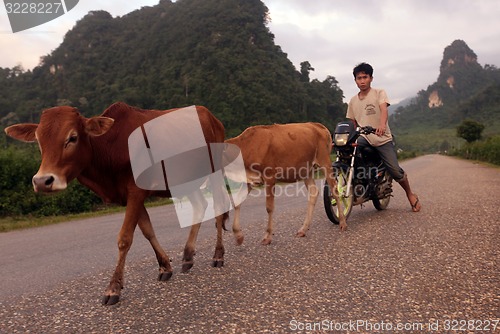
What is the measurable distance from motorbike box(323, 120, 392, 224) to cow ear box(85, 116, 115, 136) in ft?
13.0

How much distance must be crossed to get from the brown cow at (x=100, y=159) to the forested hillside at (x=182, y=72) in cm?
4696

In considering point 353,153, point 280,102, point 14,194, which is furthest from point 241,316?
point 280,102

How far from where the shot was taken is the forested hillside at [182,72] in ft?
207

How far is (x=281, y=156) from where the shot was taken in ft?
18.5

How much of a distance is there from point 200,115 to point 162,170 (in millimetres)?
937

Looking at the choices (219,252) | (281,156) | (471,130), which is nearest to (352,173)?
(281,156)

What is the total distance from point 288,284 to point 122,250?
1.59m

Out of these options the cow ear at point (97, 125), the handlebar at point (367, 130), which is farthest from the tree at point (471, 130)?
the cow ear at point (97, 125)

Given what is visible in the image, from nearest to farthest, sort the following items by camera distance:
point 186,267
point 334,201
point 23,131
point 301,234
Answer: point 23,131 → point 186,267 → point 301,234 → point 334,201

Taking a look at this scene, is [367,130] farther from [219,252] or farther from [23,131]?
[23,131]

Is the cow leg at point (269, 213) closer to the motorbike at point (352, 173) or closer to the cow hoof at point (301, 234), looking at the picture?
the cow hoof at point (301, 234)

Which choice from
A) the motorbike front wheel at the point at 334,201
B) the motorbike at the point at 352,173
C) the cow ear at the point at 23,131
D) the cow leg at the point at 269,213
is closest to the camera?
the cow ear at the point at 23,131

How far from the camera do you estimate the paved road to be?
8.90ft

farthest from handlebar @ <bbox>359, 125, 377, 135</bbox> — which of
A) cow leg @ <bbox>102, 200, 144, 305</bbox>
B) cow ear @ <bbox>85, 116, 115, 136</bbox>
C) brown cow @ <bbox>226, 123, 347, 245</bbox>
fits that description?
cow ear @ <bbox>85, 116, 115, 136</bbox>
